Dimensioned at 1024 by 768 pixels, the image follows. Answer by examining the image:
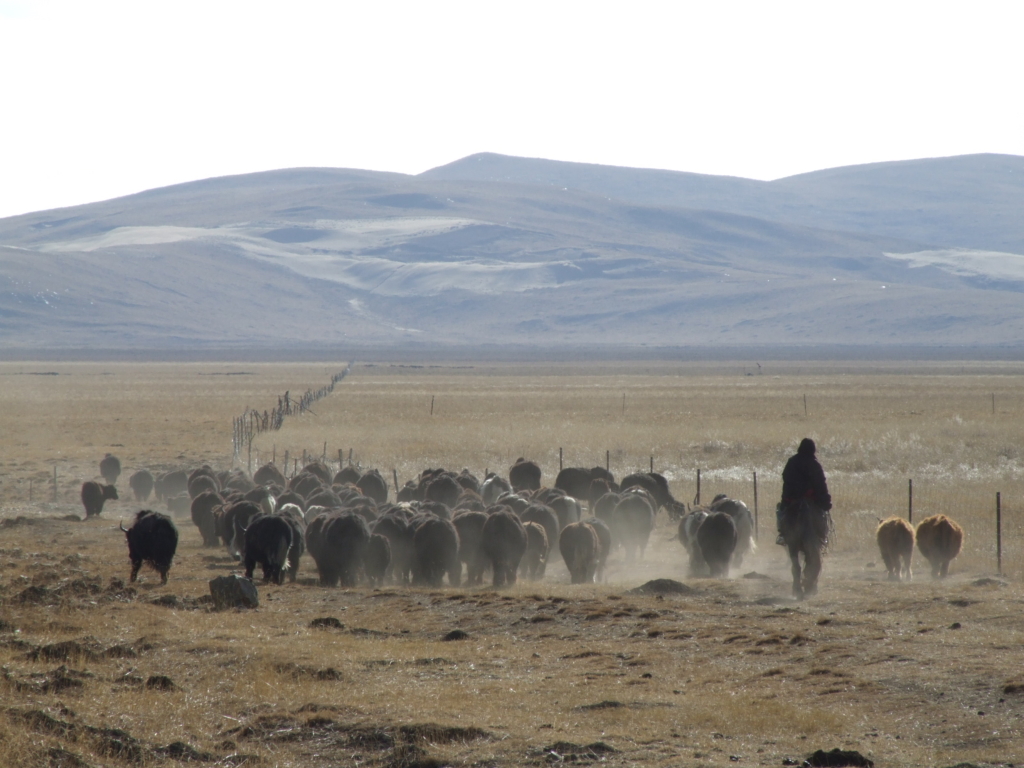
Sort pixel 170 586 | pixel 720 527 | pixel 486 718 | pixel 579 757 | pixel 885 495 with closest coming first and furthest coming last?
pixel 579 757, pixel 486 718, pixel 170 586, pixel 720 527, pixel 885 495

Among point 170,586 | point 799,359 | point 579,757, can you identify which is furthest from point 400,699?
point 799,359

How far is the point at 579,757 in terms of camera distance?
7336mm

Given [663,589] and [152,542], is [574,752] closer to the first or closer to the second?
[663,589]

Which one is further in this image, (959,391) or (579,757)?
(959,391)

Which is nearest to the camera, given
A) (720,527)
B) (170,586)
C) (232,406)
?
(170,586)

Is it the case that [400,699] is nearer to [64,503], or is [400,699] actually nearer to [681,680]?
[681,680]

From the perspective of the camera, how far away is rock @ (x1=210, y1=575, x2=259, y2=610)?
43.2ft

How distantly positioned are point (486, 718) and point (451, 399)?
53173mm

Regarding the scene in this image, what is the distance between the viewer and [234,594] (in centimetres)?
1318

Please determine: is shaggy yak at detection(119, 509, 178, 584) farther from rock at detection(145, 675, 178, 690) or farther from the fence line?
the fence line

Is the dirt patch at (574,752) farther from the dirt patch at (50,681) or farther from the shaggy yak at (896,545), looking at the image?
the shaggy yak at (896,545)

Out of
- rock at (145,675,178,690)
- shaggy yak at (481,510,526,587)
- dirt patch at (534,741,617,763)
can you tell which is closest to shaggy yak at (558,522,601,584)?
shaggy yak at (481,510,526,587)

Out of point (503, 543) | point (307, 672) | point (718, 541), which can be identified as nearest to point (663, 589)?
point (718, 541)

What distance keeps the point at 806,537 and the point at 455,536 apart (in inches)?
198
